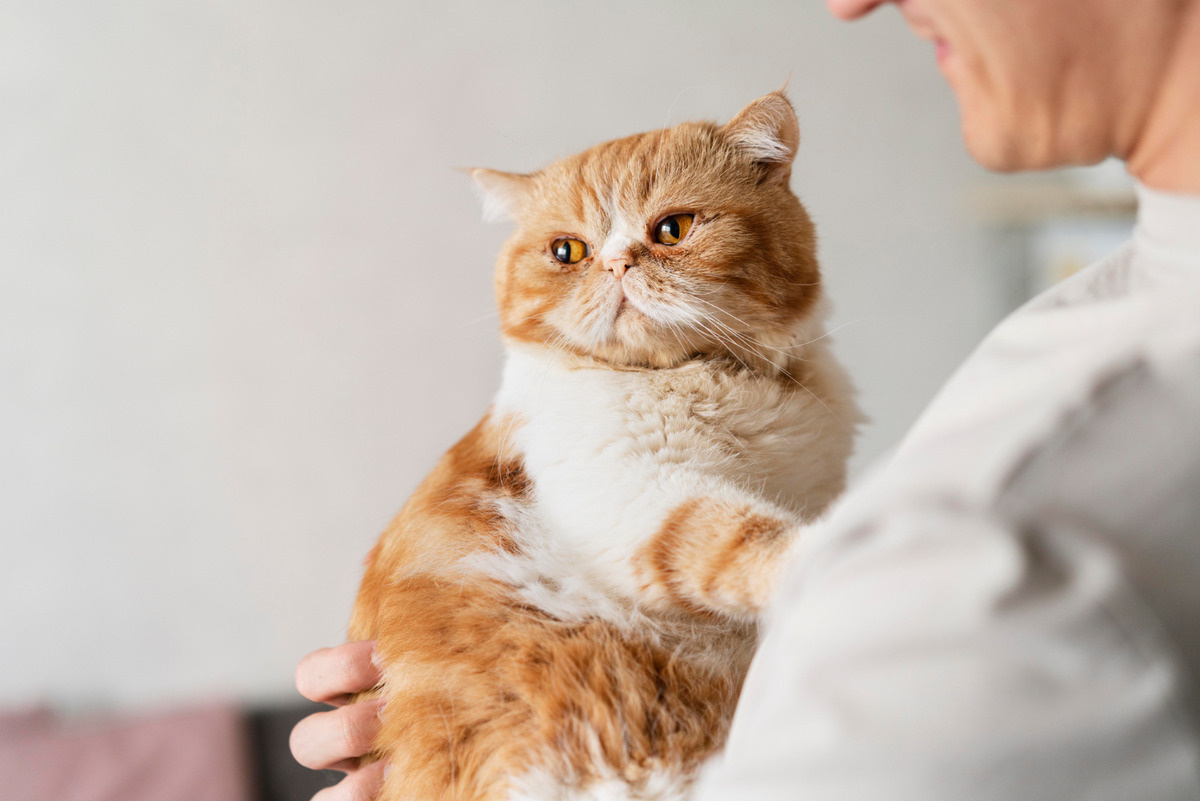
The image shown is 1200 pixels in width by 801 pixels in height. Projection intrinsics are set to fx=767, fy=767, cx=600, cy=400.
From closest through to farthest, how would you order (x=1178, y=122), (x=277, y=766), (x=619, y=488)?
(x=1178, y=122), (x=619, y=488), (x=277, y=766)

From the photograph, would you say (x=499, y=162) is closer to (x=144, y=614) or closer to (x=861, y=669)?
(x=144, y=614)

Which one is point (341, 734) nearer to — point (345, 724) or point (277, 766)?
point (345, 724)

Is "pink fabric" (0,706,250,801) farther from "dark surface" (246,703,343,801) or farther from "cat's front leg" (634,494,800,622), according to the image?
"cat's front leg" (634,494,800,622)

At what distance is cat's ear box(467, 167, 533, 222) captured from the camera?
→ 1.35 metres

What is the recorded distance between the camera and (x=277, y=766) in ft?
8.09

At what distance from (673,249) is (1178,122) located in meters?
0.66

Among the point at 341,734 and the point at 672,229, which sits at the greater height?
the point at 672,229

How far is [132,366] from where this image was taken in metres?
2.52

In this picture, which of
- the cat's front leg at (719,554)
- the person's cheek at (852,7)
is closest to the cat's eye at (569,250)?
the cat's front leg at (719,554)

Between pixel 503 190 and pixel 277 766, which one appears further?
pixel 277 766

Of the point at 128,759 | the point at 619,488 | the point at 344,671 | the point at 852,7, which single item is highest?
the point at 852,7

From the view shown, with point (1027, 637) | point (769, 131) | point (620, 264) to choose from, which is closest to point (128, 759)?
point (620, 264)

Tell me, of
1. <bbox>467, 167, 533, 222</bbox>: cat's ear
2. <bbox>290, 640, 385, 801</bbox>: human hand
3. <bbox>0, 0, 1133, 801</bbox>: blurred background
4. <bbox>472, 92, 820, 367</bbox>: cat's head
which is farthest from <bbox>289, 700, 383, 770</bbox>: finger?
<bbox>0, 0, 1133, 801</bbox>: blurred background

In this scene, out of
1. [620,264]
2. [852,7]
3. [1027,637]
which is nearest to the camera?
[1027,637]
